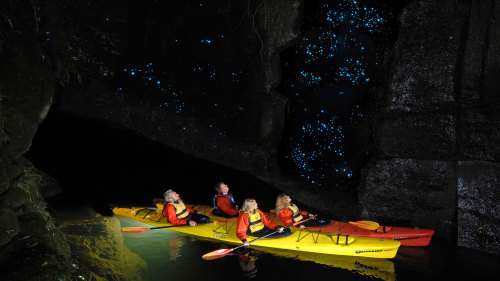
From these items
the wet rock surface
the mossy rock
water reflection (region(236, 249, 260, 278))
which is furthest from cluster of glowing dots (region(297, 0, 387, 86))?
the mossy rock

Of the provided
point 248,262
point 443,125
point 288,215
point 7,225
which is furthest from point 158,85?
point 443,125

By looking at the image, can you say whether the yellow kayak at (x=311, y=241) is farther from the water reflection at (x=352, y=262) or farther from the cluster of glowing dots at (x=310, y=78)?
the cluster of glowing dots at (x=310, y=78)

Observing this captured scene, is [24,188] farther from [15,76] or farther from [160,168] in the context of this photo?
[160,168]

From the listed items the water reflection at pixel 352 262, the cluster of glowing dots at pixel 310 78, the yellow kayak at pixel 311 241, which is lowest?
the water reflection at pixel 352 262

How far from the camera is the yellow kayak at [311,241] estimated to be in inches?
185

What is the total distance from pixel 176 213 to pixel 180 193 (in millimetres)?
2334

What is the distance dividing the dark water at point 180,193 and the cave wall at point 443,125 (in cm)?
63

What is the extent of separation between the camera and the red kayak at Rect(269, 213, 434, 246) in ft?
16.5

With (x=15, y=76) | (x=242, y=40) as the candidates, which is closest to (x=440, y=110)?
(x=242, y=40)

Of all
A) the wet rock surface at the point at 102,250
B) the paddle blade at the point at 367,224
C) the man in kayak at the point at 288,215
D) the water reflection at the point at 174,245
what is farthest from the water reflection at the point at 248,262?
the paddle blade at the point at 367,224

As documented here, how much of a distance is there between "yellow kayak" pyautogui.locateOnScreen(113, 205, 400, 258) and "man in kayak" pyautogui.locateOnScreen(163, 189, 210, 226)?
0.34 feet

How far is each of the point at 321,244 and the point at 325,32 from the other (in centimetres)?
379

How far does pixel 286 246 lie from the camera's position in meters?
4.93

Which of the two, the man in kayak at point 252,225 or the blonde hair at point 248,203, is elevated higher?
the blonde hair at point 248,203
